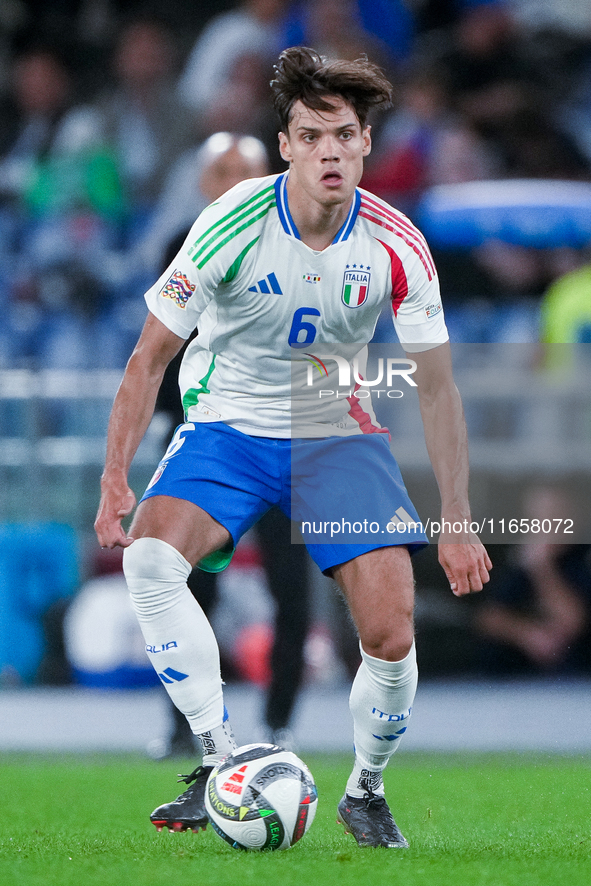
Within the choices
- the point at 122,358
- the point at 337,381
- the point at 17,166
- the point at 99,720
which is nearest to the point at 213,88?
the point at 17,166

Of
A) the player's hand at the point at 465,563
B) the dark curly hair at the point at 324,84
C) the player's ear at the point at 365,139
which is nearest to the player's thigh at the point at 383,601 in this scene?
the player's hand at the point at 465,563

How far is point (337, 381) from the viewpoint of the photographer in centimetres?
393

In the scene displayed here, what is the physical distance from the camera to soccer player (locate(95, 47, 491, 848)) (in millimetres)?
3500

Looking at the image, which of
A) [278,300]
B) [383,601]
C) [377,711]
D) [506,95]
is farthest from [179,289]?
[506,95]

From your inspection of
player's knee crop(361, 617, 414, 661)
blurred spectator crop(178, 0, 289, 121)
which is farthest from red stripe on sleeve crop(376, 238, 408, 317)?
blurred spectator crop(178, 0, 289, 121)

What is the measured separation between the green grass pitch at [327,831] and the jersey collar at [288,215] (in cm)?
173

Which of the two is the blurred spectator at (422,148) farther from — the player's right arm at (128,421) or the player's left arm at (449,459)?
the player's right arm at (128,421)

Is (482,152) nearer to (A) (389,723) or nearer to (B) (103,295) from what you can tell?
(B) (103,295)

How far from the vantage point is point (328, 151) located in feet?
11.6

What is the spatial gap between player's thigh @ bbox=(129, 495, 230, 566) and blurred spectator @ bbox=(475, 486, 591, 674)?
4100 mm

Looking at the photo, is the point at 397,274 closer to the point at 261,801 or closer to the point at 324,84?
the point at 324,84

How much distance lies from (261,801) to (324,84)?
6.50 ft

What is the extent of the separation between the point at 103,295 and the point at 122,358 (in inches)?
29.8

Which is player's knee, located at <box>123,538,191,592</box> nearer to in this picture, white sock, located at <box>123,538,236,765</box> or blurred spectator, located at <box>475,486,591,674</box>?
white sock, located at <box>123,538,236,765</box>
